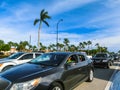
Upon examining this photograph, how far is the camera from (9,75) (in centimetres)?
503

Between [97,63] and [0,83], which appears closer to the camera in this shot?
[0,83]

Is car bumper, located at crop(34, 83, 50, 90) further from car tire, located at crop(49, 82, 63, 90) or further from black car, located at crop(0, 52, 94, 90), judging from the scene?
car tire, located at crop(49, 82, 63, 90)

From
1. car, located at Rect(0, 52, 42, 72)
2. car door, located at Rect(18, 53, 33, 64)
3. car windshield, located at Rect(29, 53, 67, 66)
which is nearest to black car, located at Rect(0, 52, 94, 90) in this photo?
car windshield, located at Rect(29, 53, 67, 66)

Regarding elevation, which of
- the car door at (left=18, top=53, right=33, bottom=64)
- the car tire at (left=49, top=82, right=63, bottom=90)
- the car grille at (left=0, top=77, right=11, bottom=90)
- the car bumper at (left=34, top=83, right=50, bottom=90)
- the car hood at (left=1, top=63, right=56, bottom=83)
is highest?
the car door at (left=18, top=53, right=33, bottom=64)

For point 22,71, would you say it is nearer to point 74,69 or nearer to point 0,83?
point 0,83

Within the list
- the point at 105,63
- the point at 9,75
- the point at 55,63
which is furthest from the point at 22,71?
the point at 105,63

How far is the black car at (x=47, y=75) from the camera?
4574 mm

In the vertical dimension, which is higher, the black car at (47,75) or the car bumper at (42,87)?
the black car at (47,75)

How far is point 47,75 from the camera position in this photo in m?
5.05

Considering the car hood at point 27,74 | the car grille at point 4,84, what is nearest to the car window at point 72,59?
the car hood at point 27,74

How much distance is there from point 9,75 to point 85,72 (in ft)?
12.7

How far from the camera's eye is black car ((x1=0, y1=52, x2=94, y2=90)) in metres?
4.57

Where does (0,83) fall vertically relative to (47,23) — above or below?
below

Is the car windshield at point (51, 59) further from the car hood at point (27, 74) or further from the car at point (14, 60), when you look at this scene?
the car at point (14, 60)
